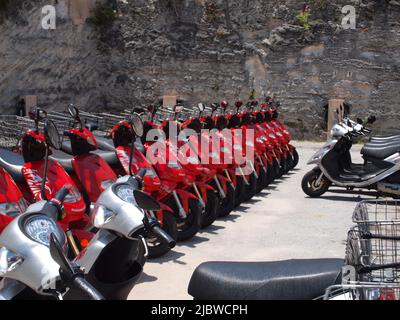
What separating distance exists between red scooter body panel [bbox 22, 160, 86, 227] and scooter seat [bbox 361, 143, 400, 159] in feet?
13.8

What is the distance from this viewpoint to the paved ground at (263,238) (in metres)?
4.14

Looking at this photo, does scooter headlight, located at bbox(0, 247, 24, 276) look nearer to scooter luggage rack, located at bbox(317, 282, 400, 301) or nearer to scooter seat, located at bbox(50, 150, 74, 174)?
scooter luggage rack, located at bbox(317, 282, 400, 301)

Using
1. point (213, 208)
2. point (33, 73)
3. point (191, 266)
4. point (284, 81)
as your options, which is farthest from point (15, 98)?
point (191, 266)

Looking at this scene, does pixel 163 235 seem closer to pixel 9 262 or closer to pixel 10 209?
pixel 9 262

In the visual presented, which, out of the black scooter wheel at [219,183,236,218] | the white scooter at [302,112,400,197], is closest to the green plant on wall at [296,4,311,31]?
the white scooter at [302,112,400,197]

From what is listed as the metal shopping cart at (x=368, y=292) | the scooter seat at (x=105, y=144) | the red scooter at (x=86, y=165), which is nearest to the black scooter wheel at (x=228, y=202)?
the scooter seat at (x=105, y=144)

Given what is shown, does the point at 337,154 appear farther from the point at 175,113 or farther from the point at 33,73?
the point at 33,73

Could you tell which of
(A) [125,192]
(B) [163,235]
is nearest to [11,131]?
(A) [125,192]

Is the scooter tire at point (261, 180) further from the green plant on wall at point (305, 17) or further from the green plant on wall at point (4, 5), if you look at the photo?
the green plant on wall at point (305, 17)

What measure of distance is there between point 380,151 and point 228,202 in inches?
79.6

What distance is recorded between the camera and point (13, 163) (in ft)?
12.6

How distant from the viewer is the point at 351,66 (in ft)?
46.7

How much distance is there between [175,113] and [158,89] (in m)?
9.61

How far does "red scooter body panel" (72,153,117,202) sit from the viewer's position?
413cm
